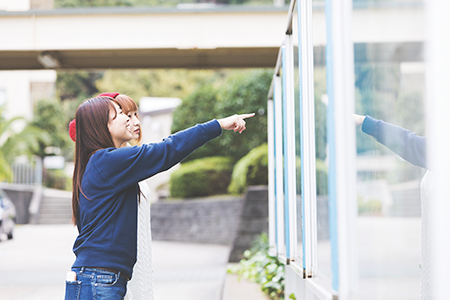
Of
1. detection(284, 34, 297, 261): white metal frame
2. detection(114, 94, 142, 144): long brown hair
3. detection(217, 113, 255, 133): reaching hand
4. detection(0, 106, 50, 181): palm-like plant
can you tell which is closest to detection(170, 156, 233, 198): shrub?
detection(0, 106, 50, 181): palm-like plant

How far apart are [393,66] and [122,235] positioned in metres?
1.21

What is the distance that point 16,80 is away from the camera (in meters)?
22.0

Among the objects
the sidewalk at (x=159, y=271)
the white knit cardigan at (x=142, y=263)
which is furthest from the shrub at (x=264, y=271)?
the white knit cardigan at (x=142, y=263)

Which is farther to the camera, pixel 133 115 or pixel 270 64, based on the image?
pixel 270 64

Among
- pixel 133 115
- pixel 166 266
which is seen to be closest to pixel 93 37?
pixel 166 266

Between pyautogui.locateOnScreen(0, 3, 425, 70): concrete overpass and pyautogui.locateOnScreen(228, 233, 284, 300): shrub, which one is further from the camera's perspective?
pyautogui.locateOnScreen(0, 3, 425, 70): concrete overpass

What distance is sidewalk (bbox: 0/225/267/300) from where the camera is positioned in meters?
5.37

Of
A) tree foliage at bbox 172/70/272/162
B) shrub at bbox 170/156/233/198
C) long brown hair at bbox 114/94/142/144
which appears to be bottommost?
shrub at bbox 170/156/233/198

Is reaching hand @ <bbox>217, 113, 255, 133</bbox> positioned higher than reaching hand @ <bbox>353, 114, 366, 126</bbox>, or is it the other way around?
reaching hand @ <bbox>217, 113, 255, 133</bbox>

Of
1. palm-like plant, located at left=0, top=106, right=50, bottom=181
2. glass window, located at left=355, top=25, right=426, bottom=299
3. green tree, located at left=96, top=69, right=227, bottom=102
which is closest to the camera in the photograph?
glass window, located at left=355, top=25, right=426, bottom=299

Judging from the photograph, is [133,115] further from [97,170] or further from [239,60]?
[239,60]

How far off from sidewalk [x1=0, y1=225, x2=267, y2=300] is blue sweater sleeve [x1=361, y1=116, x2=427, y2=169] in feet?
11.6

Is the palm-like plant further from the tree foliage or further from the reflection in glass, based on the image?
the reflection in glass

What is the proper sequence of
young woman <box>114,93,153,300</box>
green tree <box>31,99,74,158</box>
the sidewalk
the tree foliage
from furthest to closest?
1. green tree <box>31,99,74,158</box>
2. the tree foliage
3. the sidewalk
4. young woman <box>114,93,153,300</box>
